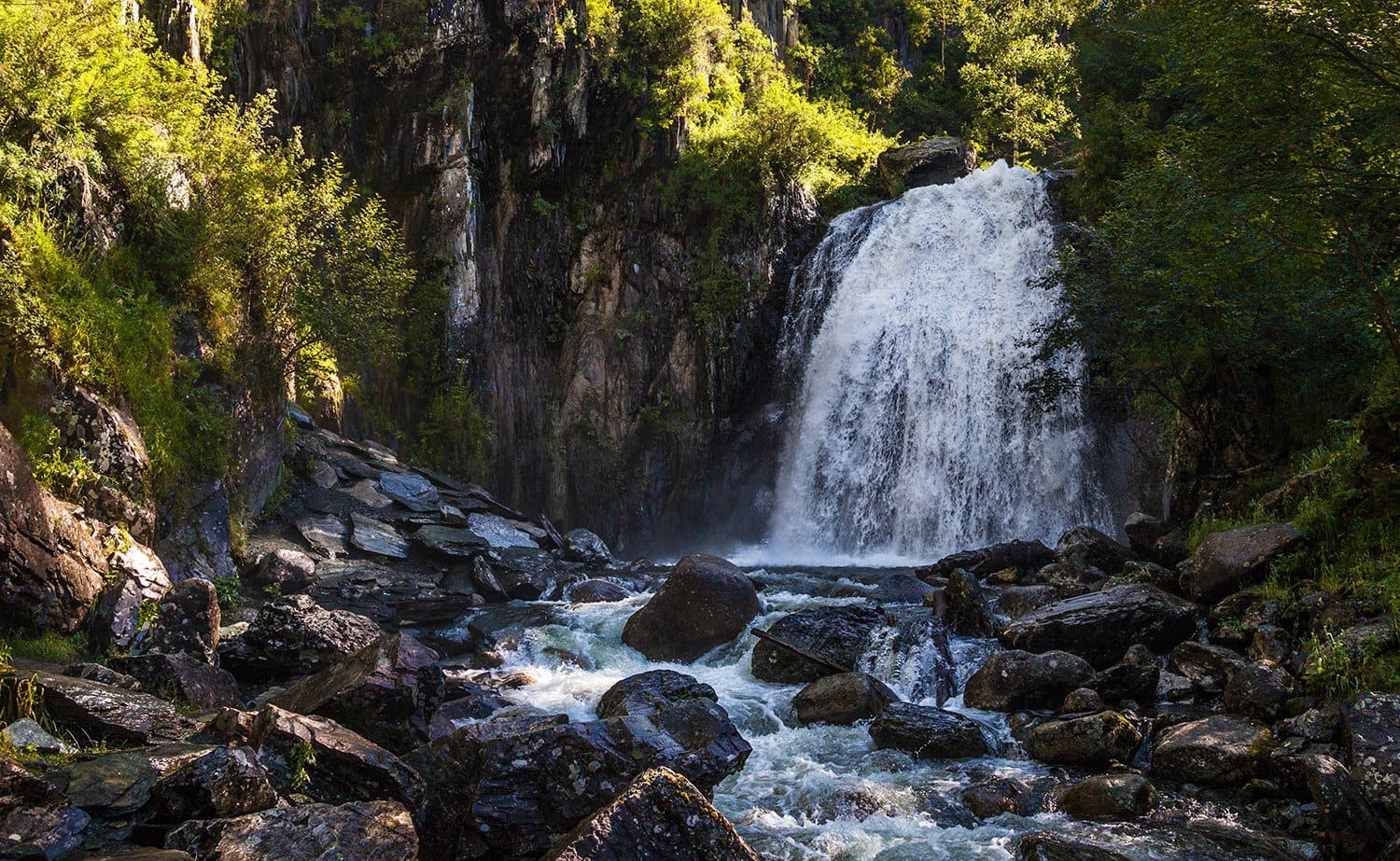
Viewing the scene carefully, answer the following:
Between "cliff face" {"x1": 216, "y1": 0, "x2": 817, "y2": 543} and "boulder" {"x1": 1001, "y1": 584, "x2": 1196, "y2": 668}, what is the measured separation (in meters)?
15.9

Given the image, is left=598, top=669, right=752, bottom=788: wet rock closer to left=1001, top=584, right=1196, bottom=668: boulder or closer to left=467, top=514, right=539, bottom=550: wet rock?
left=1001, top=584, right=1196, bottom=668: boulder

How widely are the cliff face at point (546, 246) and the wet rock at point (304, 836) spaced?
1740 centimetres

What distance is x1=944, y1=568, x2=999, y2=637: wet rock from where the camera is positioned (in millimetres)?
11609

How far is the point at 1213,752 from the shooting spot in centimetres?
712

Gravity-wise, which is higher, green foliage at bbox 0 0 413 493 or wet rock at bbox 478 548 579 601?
green foliage at bbox 0 0 413 493

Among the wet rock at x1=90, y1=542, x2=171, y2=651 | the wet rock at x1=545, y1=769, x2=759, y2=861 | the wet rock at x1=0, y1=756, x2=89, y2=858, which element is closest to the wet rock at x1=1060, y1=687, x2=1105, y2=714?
the wet rock at x1=545, y1=769, x2=759, y2=861

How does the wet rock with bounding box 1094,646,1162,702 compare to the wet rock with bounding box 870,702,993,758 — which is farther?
the wet rock with bounding box 1094,646,1162,702

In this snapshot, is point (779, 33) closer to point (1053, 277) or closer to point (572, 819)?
point (1053, 277)

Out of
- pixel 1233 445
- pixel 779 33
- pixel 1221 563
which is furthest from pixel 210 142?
pixel 779 33

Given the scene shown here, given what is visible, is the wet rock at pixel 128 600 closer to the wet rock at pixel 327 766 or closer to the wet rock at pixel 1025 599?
the wet rock at pixel 327 766

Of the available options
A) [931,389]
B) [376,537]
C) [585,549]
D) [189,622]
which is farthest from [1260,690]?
[931,389]

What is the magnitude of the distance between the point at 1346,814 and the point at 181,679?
9572 mm

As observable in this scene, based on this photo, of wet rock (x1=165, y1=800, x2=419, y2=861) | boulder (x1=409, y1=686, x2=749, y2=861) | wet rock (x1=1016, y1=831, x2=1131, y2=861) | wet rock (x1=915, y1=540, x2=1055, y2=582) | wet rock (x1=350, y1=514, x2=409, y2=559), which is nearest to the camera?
wet rock (x1=165, y1=800, x2=419, y2=861)

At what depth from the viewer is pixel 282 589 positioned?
13.7 m
